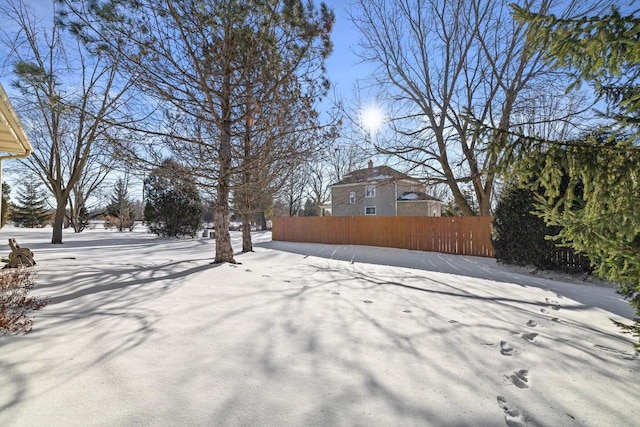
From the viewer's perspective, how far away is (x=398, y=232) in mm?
13055

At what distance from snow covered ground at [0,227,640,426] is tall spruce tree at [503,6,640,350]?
0.86 m

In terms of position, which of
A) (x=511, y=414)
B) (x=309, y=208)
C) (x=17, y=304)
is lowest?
(x=511, y=414)

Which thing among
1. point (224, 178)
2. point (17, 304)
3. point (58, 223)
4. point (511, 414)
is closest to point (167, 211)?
point (58, 223)

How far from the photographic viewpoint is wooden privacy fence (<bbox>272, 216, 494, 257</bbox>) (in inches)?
427

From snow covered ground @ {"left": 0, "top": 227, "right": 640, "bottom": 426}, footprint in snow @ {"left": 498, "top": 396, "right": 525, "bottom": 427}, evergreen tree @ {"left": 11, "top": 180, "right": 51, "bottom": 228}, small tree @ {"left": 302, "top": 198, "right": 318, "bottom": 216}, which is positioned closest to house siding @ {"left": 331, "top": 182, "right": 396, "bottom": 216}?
small tree @ {"left": 302, "top": 198, "right": 318, "bottom": 216}

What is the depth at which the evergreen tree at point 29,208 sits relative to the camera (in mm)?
27484

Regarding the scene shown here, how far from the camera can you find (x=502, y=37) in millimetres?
A: 11289

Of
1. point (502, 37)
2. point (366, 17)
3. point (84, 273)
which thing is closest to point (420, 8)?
point (366, 17)

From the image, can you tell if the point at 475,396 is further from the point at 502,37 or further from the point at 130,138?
the point at 502,37

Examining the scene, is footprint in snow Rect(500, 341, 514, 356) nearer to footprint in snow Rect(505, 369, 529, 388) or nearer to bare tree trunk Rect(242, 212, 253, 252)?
footprint in snow Rect(505, 369, 529, 388)

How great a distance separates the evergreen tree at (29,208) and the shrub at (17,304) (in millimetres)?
30976

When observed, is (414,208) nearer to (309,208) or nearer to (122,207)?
(309,208)

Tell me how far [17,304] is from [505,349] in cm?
465

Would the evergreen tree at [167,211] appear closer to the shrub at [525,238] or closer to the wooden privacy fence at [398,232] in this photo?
the wooden privacy fence at [398,232]
